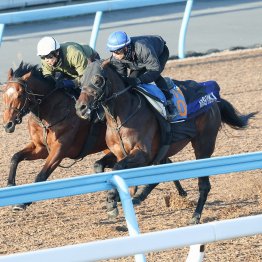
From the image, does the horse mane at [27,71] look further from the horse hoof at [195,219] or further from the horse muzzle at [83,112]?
the horse hoof at [195,219]

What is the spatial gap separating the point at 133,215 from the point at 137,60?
3.08m

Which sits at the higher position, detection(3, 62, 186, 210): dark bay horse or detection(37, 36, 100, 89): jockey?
detection(37, 36, 100, 89): jockey

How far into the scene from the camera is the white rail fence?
12.3 ft

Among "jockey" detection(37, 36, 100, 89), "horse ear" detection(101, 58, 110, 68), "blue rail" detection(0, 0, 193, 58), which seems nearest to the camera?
"horse ear" detection(101, 58, 110, 68)

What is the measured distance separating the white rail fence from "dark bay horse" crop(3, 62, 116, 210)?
2.68 m

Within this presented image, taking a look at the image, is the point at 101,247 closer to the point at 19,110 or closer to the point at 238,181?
the point at 19,110

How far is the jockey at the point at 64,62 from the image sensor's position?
806 centimetres

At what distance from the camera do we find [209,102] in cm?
816

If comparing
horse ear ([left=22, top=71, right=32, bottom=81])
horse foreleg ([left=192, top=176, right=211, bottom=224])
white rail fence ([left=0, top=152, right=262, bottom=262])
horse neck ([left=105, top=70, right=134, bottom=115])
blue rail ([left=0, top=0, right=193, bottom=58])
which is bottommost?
white rail fence ([left=0, top=152, right=262, bottom=262])

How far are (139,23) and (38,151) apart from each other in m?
9.49

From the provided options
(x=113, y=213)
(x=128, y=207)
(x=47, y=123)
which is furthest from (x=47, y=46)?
(x=128, y=207)

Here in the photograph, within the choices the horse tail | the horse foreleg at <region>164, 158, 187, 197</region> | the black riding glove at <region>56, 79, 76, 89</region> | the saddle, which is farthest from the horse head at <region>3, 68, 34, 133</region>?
the horse tail

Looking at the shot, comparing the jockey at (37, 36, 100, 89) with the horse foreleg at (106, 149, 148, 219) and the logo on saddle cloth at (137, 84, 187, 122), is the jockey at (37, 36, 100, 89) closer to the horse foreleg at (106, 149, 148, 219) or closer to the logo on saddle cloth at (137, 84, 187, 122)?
the logo on saddle cloth at (137, 84, 187, 122)

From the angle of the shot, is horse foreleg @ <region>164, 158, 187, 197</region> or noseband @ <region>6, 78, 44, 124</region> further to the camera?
horse foreleg @ <region>164, 158, 187, 197</region>
